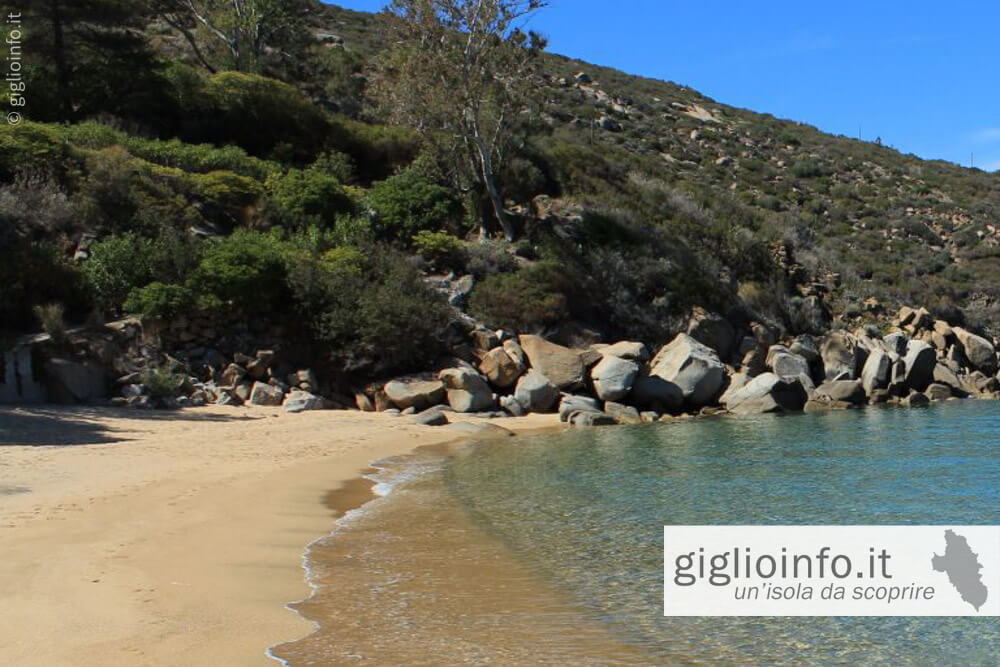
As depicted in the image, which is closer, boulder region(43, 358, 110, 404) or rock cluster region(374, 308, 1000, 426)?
boulder region(43, 358, 110, 404)

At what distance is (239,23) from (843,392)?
30743 millimetres

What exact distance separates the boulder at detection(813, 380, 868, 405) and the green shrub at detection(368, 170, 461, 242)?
1358cm

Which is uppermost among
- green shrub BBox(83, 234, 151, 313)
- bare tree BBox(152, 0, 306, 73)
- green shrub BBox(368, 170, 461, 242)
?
bare tree BBox(152, 0, 306, 73)

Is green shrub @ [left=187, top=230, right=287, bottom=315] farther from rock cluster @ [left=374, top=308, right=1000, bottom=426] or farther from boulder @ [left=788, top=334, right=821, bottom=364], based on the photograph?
boulder @ [left=788, top=334, right=821, bottom=364]

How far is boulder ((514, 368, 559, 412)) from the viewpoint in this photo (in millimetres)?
21875

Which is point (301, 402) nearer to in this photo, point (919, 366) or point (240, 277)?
A: point (240, 277)

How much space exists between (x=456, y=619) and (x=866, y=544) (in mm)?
4568

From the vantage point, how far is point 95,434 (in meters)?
14.5

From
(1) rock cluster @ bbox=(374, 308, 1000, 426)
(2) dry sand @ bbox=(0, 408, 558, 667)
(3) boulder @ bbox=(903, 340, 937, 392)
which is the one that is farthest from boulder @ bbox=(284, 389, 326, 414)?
(3) boulder @ bbox=(903, 340, 937, 392)

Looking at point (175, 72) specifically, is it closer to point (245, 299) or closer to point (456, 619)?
point (245, 299)

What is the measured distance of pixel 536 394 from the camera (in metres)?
21.9
